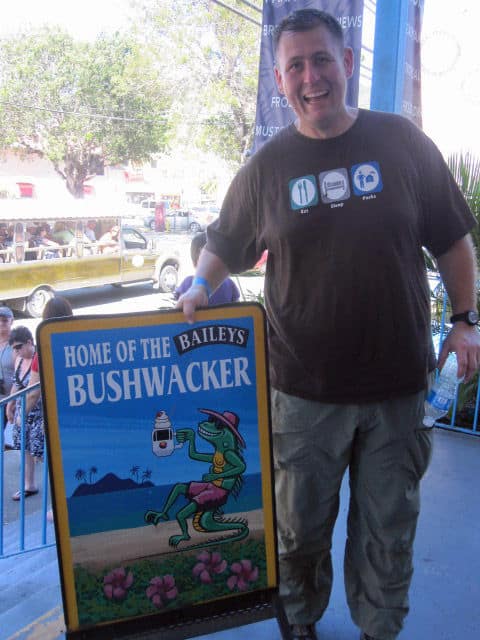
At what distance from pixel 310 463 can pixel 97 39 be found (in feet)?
97.9

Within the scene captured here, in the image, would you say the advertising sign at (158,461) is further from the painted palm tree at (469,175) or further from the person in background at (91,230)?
the person in background at (91,230)

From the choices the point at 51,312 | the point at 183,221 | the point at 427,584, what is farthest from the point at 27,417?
the point at 183,221

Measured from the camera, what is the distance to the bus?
13125mm

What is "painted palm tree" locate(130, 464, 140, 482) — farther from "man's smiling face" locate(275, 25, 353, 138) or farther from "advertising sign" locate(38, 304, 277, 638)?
"man's smiling face" locate(275, 25, 353, 138)

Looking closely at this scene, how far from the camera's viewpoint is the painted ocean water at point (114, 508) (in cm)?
174

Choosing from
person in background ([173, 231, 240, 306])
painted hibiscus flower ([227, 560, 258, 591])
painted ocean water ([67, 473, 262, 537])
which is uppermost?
person in background ([173, 231, 240, 306])

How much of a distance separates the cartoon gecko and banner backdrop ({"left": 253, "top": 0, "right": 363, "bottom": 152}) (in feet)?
10.1

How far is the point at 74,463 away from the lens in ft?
5.67

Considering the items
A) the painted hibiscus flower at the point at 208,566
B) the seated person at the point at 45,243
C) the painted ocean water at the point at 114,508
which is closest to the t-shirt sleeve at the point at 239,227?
the painted ocean water at the point at 114,508

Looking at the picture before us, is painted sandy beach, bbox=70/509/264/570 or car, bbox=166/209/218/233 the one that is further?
car, bbox=166/209/218/233

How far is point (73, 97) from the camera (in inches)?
1140

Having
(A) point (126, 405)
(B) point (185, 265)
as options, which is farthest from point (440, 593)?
(B) point (185, 265)

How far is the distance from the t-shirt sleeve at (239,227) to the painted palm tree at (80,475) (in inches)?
31.8

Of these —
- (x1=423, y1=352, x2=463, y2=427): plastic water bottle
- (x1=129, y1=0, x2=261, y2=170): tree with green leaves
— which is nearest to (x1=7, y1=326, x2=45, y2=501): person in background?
(x1=423, y1=352, x2=463, y2=427): plastic water bottle
